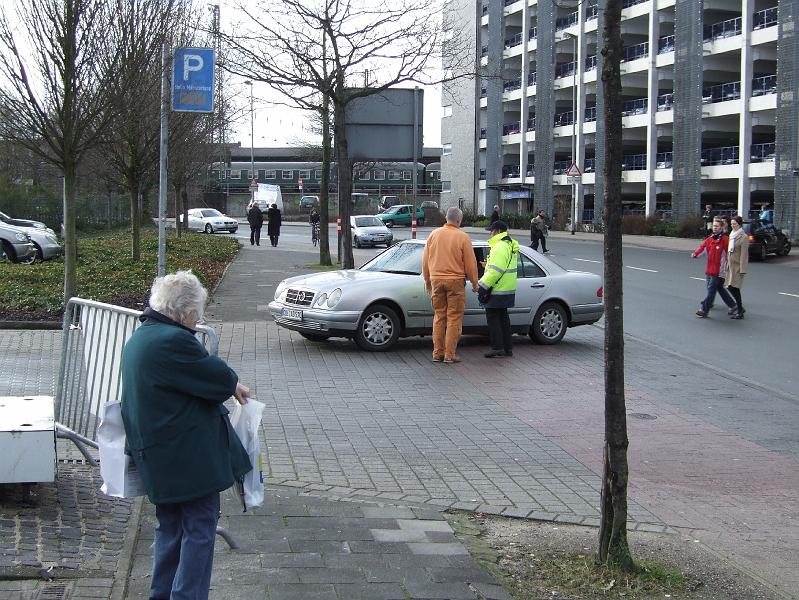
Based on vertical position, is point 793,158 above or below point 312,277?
above

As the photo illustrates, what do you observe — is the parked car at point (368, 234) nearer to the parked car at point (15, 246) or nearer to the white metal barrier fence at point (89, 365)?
the parked car at point (15, 246)

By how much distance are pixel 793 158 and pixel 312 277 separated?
114 ft

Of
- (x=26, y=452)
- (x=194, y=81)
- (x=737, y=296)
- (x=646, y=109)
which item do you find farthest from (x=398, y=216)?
(x=26, y=452)

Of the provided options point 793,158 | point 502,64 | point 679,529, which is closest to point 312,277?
point 679,529

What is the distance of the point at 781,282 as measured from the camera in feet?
81.7

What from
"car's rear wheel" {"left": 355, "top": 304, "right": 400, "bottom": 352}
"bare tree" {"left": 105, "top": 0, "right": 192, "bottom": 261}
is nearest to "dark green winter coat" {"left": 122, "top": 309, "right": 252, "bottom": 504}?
"car's rear wheel" {"left": 355, "top": 304, "right": 400, "bottom": 352}

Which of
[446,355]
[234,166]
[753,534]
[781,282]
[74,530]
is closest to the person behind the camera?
[74,530]

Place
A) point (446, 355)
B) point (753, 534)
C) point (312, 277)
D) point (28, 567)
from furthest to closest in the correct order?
1. point (312, 277)
2. point (446, 355)
3. point (753, 534)
4. point (28, 567)

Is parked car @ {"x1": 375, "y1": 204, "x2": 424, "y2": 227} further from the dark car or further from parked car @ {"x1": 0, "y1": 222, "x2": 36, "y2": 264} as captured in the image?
parked car @ {"x1": 0, "y1": 222, "x2": 36, "y2": 264}

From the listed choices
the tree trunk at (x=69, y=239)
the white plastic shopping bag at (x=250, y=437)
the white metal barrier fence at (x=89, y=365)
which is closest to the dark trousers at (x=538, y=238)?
the tree trunk at (x=69, y=239)

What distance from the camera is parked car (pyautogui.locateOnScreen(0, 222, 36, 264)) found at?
24156 mm

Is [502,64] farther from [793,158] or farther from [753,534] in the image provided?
[753,534]

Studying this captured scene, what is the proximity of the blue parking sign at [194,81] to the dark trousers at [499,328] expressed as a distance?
169 inches

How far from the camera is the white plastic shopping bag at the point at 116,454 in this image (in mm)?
4180
